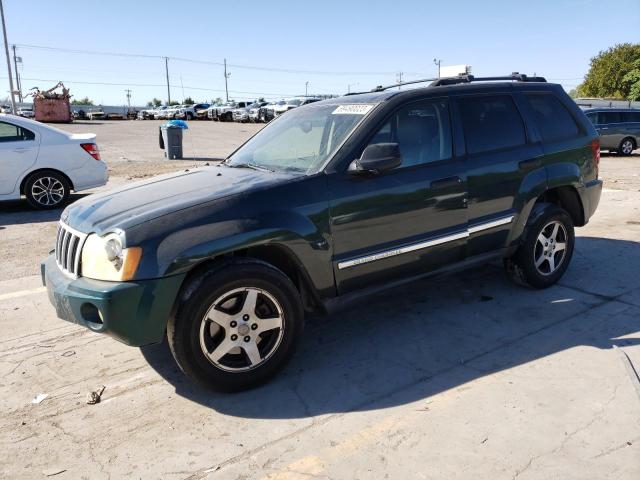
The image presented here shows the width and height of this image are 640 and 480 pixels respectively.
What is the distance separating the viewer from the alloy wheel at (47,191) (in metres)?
9.02

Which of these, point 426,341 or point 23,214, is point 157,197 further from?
point 23,214

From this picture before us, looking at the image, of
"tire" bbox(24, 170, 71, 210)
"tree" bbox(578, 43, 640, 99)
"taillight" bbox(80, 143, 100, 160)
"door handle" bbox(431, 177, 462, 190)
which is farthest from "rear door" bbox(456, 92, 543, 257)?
"tree" bbox(578, 43, 640, 99)

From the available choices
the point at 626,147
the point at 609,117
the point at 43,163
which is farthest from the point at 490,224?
the point at 626,147

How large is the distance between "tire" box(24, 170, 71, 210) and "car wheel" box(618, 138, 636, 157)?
17657 millimetres

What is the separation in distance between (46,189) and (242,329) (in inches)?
285

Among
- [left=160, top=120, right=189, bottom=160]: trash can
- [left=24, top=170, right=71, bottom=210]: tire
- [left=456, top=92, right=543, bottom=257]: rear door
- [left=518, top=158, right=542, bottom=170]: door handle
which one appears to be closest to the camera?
[left=456, top=92, right=543, bottom=257]: rear door

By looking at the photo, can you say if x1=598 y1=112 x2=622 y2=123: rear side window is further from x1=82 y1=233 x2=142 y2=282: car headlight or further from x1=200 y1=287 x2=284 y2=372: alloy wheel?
x1=82 y1=233 x2=142 y2=282: car headlight

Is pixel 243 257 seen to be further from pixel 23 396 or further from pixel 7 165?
pixel 7 165

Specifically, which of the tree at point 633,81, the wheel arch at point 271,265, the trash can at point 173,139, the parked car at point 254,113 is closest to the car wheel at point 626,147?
the trash can at point 173,139

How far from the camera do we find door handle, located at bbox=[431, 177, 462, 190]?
4004mm

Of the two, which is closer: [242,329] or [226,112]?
[242,329]

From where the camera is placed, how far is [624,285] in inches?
198

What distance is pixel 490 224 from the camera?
4.39m

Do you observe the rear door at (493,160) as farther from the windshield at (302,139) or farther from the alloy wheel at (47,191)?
the alloy wheel at (47,191)
